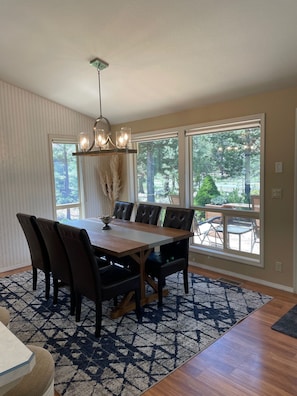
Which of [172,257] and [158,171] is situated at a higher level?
[158,171]

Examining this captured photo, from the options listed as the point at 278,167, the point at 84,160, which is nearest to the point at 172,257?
the point at 278,167

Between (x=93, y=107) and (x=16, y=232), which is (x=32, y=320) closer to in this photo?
(x=16, y=232)

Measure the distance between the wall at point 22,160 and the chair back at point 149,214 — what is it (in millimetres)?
1686

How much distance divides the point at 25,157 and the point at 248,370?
4.01 meters

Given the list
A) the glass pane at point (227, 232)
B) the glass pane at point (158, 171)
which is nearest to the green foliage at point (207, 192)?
the glass pane at point (227, 232)

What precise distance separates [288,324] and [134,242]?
1624 millimetres

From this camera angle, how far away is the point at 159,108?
14.5ft

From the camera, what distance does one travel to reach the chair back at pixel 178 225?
11.1ft

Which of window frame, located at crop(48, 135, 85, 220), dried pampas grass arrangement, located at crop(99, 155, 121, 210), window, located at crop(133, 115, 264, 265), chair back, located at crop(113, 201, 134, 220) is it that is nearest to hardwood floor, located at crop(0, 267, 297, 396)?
window, located at crop(133, 115, 264, 265)

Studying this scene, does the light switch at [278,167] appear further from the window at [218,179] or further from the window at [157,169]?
the window at [157,169]

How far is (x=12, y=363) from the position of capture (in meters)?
0.88

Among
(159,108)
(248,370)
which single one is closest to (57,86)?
(159,108)

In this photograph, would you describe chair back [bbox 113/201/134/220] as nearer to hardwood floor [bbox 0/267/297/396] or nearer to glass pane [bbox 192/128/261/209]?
glass pane [bbox 192/128/261/209]

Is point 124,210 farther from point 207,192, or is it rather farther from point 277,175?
point 277,175
